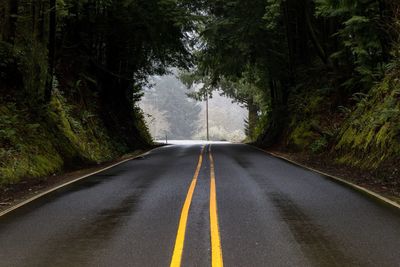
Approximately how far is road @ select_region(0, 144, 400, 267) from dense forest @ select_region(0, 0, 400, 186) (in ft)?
12.2

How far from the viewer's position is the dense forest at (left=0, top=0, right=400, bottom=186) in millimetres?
15766

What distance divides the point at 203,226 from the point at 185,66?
28.9m

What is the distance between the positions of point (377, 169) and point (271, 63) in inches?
694

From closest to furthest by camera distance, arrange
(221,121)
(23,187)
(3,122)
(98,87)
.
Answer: (23,187), (3,122), (98,87), (221,121)

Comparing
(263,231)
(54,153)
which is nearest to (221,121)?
(54,153)

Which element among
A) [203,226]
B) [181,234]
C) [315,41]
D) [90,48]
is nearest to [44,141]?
[203,226]

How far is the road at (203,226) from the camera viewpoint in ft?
19.8

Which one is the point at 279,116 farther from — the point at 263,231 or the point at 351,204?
the point at 263,231

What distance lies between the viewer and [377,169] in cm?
1345

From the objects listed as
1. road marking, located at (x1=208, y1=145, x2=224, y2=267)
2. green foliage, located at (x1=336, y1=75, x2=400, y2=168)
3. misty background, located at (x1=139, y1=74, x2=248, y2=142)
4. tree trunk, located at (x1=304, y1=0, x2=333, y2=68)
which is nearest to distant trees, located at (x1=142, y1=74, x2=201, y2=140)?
misty background, located at (x1=139, y1=74, x2=248, y2=142)

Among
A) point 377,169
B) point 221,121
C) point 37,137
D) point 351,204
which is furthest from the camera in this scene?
point 221,121

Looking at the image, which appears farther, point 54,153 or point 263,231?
point 54,153

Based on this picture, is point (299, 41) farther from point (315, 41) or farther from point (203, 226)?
point (203, 226)

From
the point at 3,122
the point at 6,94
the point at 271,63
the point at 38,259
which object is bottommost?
the point at 38,259
